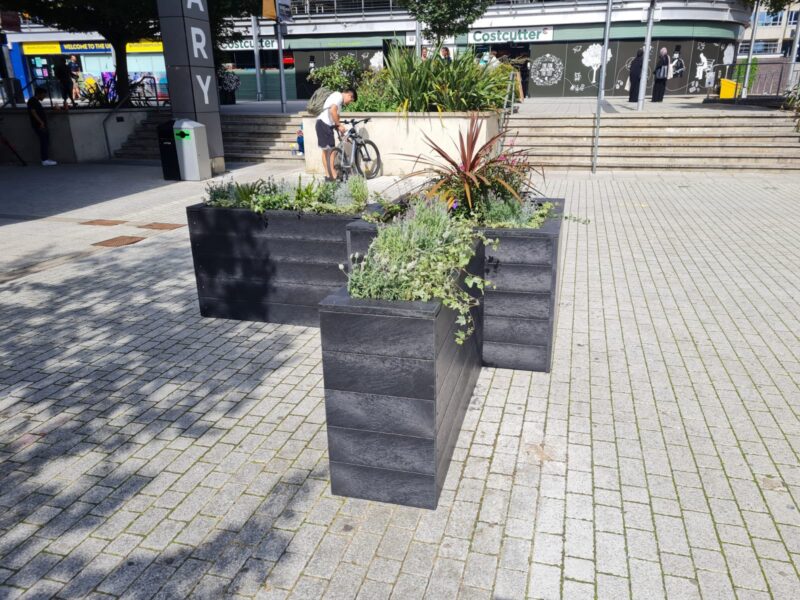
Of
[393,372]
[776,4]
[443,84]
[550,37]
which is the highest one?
[550,37]

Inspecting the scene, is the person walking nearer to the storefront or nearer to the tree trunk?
the tree trunk

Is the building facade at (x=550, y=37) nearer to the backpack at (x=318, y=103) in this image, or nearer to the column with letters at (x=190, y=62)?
the backpack at (x=318, y=103)

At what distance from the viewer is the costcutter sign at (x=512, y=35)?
30628 mm

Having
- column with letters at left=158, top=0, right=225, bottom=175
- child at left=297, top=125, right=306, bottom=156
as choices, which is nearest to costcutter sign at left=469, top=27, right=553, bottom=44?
child at left=297, top=125, right=306, bottom=156

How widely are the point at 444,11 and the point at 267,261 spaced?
63.3 feet

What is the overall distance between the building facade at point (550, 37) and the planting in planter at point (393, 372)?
83.5ft

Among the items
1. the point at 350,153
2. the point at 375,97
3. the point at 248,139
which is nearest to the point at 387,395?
the point at 350,153

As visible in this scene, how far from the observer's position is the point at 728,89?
22.3 meters

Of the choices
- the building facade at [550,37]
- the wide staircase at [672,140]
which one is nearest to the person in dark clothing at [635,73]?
the building facade at [550,37]

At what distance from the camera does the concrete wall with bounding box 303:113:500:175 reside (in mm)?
13500

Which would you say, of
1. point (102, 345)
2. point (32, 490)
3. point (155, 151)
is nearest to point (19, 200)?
point (155, 151)

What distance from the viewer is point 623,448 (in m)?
3.89

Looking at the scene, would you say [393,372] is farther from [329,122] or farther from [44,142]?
[44,142]

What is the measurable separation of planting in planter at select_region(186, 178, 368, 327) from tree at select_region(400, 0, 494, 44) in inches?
725
